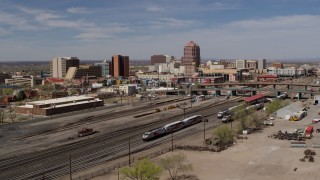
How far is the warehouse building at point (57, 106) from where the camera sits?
10544 cm

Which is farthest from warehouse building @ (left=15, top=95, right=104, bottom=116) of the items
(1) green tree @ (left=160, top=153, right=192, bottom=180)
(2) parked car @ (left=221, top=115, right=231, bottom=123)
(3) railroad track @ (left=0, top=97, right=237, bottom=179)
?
(1) green tree @ (left=160, top=153, right=192, bottom=180)

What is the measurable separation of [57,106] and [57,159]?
55047 millimetres

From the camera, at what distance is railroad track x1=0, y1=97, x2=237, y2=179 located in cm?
4998

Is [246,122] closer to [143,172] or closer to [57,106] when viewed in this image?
[143,172]

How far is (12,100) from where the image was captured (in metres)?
144

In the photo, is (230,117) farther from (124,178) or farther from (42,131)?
(124,178)

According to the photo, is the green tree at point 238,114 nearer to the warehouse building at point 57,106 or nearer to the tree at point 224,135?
the tree at point 224,135

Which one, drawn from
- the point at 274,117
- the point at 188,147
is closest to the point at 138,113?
the point at 274,117

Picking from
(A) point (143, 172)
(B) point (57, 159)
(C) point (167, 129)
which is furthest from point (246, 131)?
(A) point (143, 172)

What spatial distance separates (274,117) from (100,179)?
5559 cm

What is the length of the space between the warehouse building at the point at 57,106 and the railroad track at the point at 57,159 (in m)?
37.8

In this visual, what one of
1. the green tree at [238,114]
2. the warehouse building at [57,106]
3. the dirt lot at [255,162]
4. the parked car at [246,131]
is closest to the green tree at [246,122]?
the parked car at [246,131]

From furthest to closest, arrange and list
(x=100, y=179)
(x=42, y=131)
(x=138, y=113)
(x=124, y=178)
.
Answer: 1. (x=138, y=113)
2. (x=42, y=131)
3. (x=100, y=179)
4. (x=124, y=178)

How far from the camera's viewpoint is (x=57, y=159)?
56.2 meters
